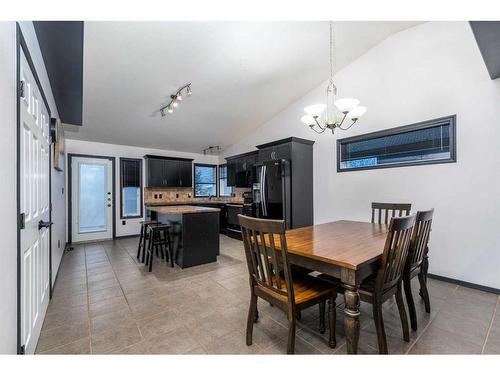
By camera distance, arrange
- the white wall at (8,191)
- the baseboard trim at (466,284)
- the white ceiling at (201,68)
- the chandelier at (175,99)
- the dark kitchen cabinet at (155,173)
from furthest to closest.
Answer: the dark kitchen cabinet at (155,173) → the chandelier at (175,99) → the white ceiling at (201,68) → the baseboard trim at (466,284) → the white wall at (8,191)

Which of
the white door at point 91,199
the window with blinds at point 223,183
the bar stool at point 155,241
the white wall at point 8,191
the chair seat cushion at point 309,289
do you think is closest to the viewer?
the white wall at point 8,191

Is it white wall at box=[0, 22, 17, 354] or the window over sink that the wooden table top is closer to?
white wall at box=[0, 22, 17, 354]

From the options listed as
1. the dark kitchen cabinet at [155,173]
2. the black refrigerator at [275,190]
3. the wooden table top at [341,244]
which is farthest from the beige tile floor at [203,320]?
the dark kitchen cabinet at [155,173]

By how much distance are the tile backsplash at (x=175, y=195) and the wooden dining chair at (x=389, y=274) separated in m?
4.83

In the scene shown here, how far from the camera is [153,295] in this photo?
2.64m

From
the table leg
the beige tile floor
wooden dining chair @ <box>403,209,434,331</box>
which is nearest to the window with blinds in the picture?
the beige tile floor

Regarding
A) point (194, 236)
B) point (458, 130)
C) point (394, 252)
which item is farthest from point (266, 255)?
point (458, 130)

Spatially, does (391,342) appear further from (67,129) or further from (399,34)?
(67,129)

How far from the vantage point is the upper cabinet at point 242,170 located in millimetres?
5621

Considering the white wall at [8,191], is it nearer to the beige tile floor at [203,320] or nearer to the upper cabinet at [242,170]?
the beige tile floor at [203,320]

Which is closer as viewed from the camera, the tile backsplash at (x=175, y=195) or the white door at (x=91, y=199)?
the white door at (x=91, y=199)

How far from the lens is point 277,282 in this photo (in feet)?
5.11

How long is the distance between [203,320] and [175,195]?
4907 mm

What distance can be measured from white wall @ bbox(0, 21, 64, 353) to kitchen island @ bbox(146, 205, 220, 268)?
7.66 ft
